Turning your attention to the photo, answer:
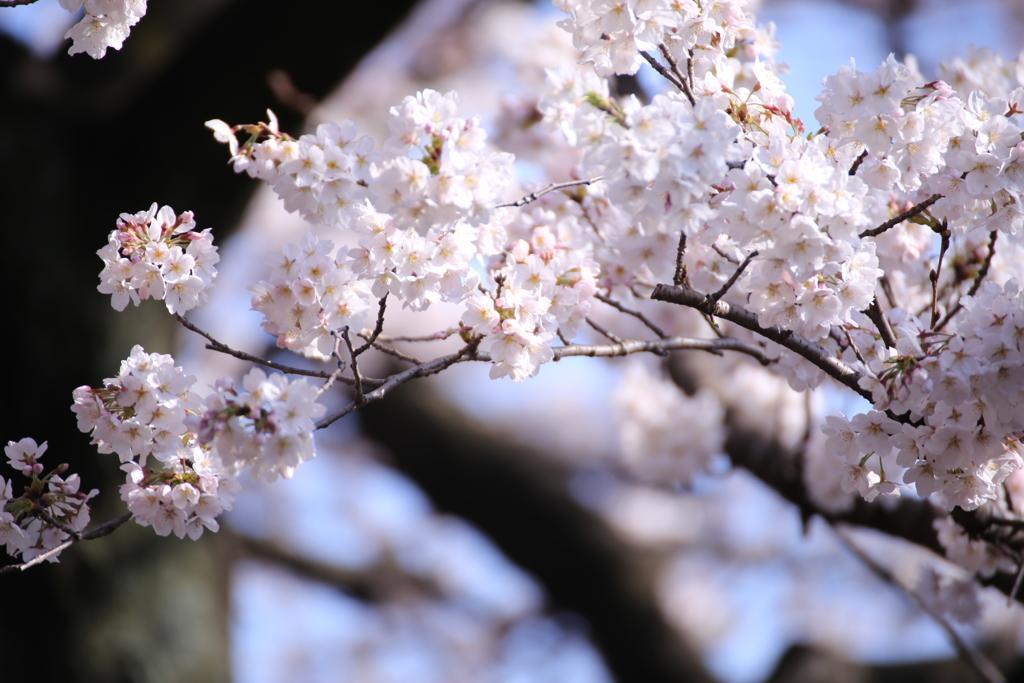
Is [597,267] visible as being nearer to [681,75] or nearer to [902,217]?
[681,75]

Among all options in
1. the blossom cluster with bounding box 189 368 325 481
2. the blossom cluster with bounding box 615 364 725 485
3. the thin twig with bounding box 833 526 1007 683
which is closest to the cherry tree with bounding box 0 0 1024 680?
the blossom cluster with bounding box 189 368 325 481

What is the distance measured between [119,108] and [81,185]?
0.33 m

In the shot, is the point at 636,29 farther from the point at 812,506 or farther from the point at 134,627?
the point at 134,627

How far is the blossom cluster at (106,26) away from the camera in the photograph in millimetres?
1147

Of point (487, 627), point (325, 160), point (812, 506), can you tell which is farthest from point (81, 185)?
point (487, 627)

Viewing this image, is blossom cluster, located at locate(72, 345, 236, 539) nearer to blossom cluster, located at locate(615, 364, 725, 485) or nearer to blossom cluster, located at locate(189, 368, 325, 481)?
blossom cluster, located at locate(189, 368, 325, 481)

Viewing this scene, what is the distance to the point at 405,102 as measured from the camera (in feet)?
3.05

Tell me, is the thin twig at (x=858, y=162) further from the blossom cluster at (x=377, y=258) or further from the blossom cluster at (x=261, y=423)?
the blossom cluster at (x=261, y=423)

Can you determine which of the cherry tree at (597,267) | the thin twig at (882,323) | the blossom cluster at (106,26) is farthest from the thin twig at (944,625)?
Answer: the blossom cluster at (106,26)

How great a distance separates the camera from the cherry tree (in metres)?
0.92

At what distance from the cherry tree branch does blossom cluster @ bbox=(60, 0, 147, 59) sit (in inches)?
37.6

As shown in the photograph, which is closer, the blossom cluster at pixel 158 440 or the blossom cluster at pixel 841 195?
A: the blossom cluster at pixel 841 195

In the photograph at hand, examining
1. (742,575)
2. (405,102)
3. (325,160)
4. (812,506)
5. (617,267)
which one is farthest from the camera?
(742,575)

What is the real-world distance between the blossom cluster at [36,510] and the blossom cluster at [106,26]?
25.5 inches
